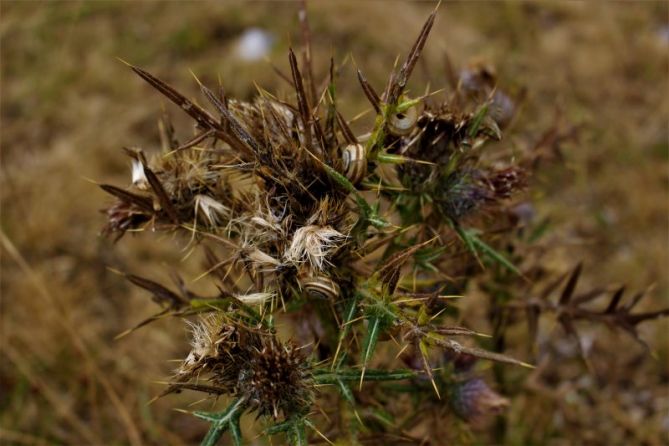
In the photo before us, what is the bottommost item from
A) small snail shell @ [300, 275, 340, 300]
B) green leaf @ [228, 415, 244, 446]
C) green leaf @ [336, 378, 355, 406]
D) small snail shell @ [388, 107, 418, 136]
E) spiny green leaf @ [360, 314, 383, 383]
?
green leaf @ [336, 378, 355, 406]

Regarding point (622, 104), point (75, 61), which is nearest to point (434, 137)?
point (622, 104)

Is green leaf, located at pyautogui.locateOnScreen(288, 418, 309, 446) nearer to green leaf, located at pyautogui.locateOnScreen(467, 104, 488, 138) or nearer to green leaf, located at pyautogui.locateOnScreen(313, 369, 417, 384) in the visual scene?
green leaf, located at pyautogui.locateOnScreen(313, 369, 417, 384)

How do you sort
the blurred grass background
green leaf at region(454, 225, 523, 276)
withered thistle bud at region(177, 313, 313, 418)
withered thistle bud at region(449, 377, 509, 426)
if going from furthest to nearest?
1. the blurred grass background
2. withered thistle bud at region(449, 377, 509, 426)
3. green leaf at region(454, 225, 523, 276)
4. withered thistle bud at region(177, 313, 313, 418)

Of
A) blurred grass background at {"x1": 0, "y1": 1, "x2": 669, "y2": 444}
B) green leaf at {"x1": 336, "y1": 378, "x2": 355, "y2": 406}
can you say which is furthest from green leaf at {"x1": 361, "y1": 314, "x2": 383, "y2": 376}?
blurred grass background at {"x1": 0, "y1": 1, "x2": 669, "y2": 444}

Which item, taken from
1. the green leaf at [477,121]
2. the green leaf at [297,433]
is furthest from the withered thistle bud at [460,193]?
the green leaf at [297,433]

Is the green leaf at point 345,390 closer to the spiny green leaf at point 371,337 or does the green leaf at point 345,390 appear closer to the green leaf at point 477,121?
the spiny green leaf at point 371,337

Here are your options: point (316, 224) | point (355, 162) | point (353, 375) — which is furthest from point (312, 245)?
point (353, 375)

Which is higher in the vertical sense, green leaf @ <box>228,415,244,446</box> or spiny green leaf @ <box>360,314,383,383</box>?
spiny green leaf @ <box>360,314,383,383</box>

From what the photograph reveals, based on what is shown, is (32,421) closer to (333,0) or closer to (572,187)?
(572,187)

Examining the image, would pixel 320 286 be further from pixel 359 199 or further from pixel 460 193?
pixel 460 193
